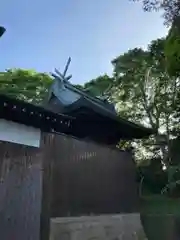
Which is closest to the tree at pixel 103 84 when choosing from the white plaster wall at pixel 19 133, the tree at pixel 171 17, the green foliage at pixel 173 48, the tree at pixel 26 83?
the tree at pixel 26 83

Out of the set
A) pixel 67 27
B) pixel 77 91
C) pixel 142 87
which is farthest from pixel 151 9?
pixel 142 87

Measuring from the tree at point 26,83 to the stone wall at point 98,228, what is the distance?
27.4 feet

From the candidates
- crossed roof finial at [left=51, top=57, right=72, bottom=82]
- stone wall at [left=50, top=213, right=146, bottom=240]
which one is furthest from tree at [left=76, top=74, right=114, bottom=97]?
stone wall at [left=50, top=213, right=146, bottom=240]

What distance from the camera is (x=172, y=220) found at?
7.27 m

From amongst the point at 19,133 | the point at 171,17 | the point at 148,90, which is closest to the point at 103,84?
the point at 148,90

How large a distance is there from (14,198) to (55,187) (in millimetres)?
844

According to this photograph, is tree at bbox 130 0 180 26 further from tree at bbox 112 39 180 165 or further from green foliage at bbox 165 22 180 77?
tree at bbox 112 39 180 165

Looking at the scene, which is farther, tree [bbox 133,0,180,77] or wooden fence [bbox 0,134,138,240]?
tree [bbox 133,0,180,77]

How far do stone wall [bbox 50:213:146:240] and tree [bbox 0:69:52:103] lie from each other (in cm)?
836

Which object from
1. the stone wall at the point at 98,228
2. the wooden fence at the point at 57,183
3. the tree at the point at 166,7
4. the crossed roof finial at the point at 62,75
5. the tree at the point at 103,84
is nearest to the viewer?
the wooden fence at the point at 57,183

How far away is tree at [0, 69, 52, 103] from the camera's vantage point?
44.3ft

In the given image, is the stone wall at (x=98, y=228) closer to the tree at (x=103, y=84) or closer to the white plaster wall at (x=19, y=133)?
the white plaster wall at (x=19, y=133)

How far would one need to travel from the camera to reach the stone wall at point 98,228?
15.4ft

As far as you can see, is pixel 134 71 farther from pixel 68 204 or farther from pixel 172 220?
pixel 68 204
